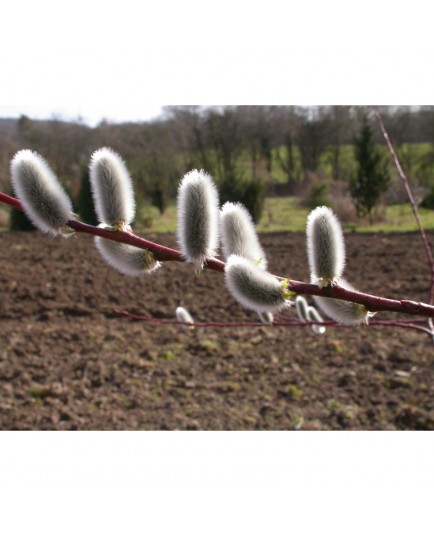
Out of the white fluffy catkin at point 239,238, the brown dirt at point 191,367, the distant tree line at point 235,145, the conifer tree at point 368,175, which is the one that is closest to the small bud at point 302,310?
the white fluffy catkin at point 239,238

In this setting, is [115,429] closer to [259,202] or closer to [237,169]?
[259,202]

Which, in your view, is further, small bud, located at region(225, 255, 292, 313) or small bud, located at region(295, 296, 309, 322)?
small bud, located at region(295, 296, 309, 322)

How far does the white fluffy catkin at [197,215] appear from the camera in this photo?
1.47ft

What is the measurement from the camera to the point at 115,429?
244 cm

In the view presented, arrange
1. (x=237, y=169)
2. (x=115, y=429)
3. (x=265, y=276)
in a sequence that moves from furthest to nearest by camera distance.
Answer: (x=237, y=169) → (x=115, y=429) → (x=265, y=276)

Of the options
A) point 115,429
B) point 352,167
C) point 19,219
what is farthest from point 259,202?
point 115,429

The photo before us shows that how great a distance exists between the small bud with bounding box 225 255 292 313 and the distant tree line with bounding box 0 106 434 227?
694 cm

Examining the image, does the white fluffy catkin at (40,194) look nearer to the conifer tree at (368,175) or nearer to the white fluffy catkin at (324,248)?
the white fluffy catkin at (324,248)

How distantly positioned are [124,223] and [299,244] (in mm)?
5674

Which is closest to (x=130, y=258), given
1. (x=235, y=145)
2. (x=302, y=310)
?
(x=302, y=310)

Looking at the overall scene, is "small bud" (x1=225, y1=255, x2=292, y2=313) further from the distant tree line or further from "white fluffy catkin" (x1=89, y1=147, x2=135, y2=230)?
the distant tree line

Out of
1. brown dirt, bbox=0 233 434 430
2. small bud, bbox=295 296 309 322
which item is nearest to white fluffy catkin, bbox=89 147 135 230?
small bud, bbox=295 296 309 322

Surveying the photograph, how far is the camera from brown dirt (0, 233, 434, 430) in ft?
8.17

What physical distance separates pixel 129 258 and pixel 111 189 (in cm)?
7
